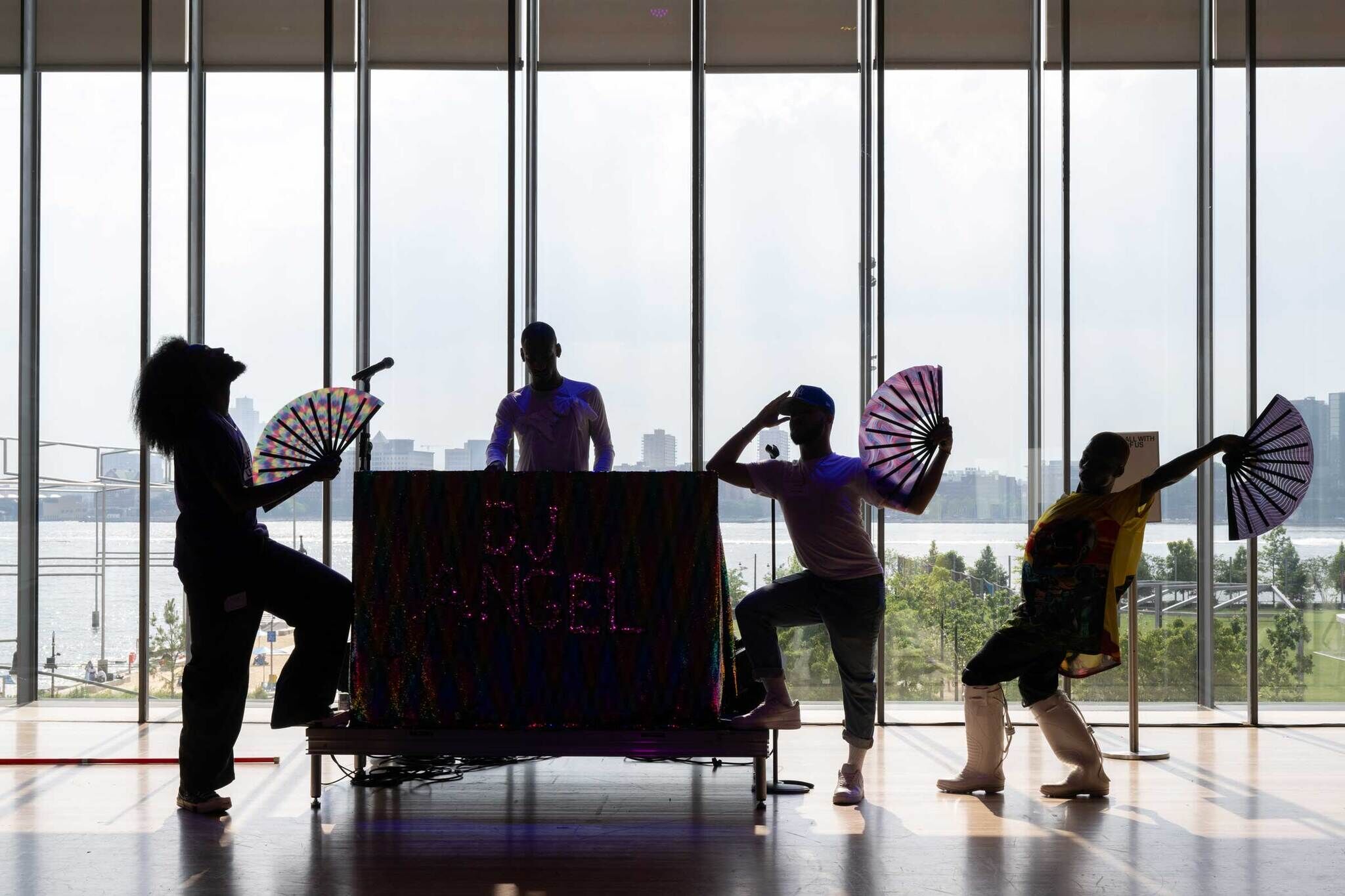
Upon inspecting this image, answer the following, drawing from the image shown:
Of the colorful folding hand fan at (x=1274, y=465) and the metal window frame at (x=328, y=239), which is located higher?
the metal window frame at (x=328, y=239)

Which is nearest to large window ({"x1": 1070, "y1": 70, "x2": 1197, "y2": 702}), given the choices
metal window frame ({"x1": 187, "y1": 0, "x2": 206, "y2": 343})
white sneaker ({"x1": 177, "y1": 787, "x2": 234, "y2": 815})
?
white sneaker ({"x1": 177, "y1": 787, "x2": 234, "y2": 815})

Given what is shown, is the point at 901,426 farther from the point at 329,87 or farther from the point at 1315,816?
the point at 329,87

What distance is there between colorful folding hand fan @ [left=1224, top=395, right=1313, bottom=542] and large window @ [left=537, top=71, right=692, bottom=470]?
2.90 metres

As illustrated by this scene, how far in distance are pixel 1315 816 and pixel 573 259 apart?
4.35 m

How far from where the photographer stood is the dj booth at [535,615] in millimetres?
3939

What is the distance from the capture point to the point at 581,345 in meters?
6.46

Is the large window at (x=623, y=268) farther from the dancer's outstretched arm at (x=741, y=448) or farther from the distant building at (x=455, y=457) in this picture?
the dancer's outstretched arm at (x=741, y=448)

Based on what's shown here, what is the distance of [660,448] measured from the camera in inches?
253

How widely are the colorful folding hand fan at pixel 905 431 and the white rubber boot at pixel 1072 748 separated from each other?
3.19ft

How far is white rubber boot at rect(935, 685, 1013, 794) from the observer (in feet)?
14.5

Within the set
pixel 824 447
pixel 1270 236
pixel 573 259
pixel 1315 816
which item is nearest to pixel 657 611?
pixel 824 447

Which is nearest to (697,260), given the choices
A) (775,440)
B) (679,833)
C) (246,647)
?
(775,440)

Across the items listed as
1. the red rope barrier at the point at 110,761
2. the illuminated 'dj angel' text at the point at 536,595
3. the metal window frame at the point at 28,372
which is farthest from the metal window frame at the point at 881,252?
the metal window frame at the point at 28,372

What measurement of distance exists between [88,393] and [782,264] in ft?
12.8
